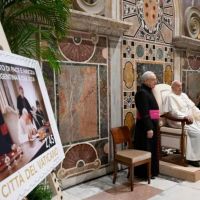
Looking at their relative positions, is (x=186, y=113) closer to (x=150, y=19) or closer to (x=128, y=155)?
(x=128, y=155)

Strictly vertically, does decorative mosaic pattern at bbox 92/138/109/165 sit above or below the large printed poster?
below

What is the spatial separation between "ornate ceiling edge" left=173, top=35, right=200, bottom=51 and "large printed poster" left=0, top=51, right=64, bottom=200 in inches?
164

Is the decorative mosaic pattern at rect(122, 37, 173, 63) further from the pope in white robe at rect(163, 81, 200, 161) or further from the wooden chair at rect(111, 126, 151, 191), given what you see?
the wooden chair at rect(111, 126, 151, 191)

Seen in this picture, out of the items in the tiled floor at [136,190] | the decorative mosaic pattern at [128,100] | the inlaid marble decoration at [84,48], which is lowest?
the tiled floor at [136,190]

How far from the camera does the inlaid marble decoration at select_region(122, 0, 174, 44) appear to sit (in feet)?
15.1

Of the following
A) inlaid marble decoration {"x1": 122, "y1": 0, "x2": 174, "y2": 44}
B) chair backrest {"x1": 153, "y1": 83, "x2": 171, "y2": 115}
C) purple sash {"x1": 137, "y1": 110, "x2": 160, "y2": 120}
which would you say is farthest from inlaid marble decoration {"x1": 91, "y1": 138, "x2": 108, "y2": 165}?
inlaid marble decoration {"x1": 122, "y1": 0, "x2": 174, "y2": 44}

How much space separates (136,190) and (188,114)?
1677mm

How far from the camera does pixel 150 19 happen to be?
5.01 metres

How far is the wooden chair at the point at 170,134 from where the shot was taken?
4.20 m

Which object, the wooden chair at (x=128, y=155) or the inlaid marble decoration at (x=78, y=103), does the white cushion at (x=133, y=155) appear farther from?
the inlaid marble decoration at (x=78, y=103)

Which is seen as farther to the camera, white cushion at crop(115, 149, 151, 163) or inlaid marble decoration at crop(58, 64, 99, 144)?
inlaid marble decoration at crop(58, 64, 99, 144)

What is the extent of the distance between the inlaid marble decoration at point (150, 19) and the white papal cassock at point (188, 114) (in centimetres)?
116

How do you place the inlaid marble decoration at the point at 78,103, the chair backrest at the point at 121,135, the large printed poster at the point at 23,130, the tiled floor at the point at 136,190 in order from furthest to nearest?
1. the chair backrest at the point at 121,135
2. the inlaid marble decoration at the point at 78,103
3. the tiled floor at the point at 136,190
4. the large printed poster at the point at 23,130

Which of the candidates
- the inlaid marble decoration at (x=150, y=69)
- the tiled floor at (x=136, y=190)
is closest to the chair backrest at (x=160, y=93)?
the inlaid marble decoration at (x=150, y=69)
